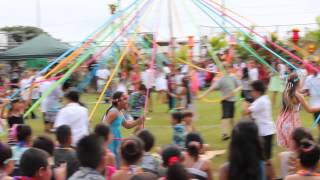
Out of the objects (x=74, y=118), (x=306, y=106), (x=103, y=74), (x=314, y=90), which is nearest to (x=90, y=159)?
(x=74, y=118)

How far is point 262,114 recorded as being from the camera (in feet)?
27.2

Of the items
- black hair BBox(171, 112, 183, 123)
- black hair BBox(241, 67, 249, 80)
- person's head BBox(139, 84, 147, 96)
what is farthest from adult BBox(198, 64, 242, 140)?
black hair BBox(241, 67, 249, 80)

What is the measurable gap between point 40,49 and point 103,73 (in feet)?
7.91

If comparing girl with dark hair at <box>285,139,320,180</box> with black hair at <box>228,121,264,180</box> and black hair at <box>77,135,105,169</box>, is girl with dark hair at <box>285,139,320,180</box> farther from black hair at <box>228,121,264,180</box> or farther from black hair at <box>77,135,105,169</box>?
black hair at <box>77,135,105,169</box>

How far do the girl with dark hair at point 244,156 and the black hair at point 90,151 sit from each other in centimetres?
91

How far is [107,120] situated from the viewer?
750cm

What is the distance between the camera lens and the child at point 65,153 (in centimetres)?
523

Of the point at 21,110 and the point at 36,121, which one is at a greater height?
the point at 21,110

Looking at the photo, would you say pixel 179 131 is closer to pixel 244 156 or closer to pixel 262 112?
pixel 262 112

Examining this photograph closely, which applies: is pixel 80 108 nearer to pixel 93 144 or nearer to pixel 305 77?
pixel 93 144

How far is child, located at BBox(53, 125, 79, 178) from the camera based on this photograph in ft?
17.2

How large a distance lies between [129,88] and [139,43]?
4439 millimetres

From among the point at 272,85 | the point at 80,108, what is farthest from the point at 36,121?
the point at 80,108

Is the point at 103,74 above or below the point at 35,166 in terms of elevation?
below
